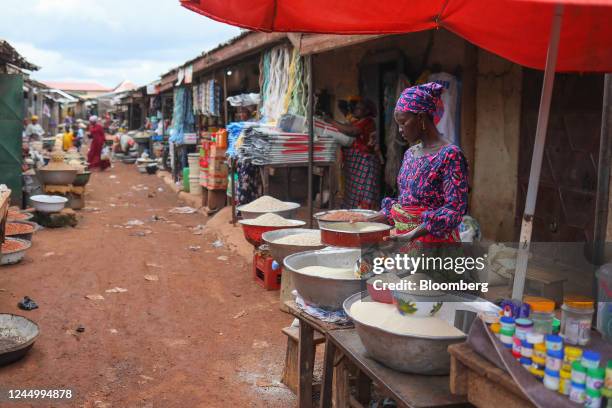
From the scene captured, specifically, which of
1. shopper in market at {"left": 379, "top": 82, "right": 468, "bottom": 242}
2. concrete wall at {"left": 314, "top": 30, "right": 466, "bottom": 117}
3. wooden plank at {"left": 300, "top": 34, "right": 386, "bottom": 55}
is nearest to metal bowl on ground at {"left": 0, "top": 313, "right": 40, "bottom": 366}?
shopper in market at {"left": 379, "top": 82, "right": 468, "bottom": 242}

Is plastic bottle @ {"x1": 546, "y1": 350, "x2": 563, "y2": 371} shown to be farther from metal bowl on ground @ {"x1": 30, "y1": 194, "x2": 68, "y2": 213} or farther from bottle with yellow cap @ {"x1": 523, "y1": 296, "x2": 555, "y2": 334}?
metal bowl on ground @ {"x1": 30, "y1": 194, "x2": 68, "y2": 213}

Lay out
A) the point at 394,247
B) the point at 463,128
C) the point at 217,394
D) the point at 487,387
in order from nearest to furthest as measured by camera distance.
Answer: the point at 487,387 → the point at 394,247 → the point at 217,394 → the point at 463,128

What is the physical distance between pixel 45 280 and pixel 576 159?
5668 mm

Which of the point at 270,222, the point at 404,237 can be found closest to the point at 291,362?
the point at 404,237

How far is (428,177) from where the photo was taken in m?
2.87

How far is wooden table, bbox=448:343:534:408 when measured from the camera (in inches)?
67.9

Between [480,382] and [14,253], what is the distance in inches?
260

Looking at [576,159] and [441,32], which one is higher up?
[441,32]

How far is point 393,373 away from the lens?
2.18 meters

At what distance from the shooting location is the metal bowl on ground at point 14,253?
6.92m

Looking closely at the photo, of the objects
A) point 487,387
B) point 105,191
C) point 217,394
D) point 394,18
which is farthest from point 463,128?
point 105,191

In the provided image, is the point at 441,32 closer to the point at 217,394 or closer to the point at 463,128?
the point at 463,128

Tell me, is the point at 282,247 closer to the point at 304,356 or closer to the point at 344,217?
the point at 344,217

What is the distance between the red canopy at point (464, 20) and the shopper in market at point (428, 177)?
0.42 metres
